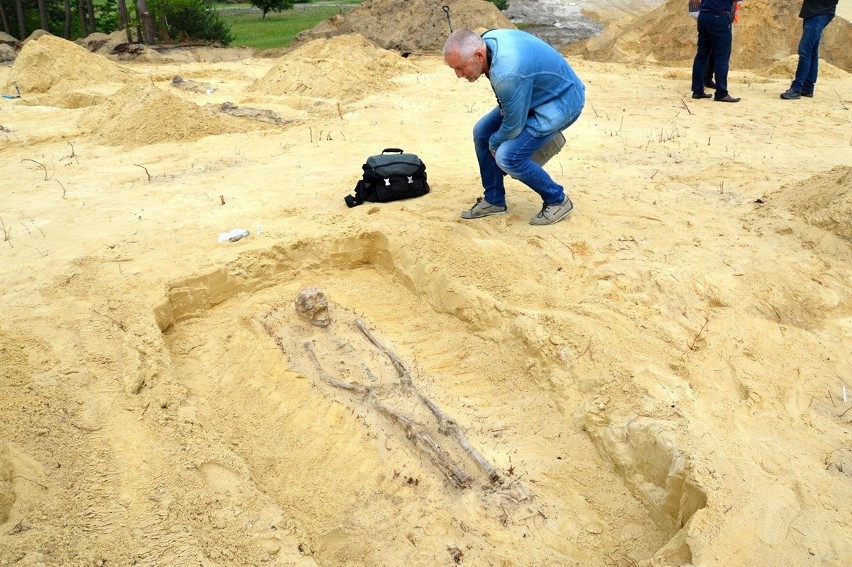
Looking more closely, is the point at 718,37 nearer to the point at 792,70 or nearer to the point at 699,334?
the point at 792,70

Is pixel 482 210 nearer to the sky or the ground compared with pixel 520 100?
nearer to the ground

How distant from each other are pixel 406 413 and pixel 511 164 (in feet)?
7.15

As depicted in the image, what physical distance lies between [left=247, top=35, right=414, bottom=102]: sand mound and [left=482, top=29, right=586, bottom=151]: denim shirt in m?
6.96

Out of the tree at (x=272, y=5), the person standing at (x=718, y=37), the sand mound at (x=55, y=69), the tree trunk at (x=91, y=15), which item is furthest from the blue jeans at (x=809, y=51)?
the tree trunk at (x=91, y=15)

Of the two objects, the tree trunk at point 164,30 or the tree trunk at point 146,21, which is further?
the tree trunk at point 164,30

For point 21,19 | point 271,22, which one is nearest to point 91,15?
point 21,19

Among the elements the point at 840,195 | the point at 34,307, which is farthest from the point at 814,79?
the point at 34,307

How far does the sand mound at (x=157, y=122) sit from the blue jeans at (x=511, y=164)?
17.3ft

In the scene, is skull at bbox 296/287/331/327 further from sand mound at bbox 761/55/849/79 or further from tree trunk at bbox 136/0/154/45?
tree trunk at bbox 136/0/154/45

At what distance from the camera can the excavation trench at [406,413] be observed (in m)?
3.29

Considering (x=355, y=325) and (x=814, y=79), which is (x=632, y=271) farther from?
(x=814, y=79)

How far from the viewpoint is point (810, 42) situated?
9.40 meters

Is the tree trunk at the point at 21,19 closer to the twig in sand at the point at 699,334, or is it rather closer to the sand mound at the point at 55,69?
the sand mound at the point at 55,69

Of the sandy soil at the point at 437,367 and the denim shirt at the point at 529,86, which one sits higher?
the denim shirt at the point at 529,86
